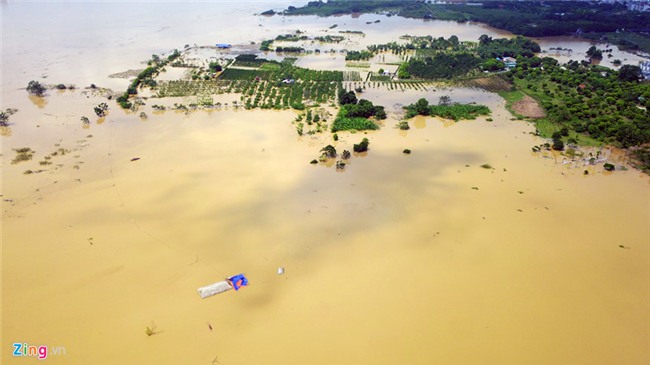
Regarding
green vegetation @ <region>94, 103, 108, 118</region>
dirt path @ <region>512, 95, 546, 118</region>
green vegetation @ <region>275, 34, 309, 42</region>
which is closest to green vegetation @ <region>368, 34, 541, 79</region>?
dirt path @ <region>512, 95, 546, 118</region>

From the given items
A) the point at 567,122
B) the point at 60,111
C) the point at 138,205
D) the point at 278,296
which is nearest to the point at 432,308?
the point at 278,296

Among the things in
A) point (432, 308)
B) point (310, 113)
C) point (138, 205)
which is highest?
point (310, 113)

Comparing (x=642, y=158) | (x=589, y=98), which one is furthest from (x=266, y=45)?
(x=642, y=158)

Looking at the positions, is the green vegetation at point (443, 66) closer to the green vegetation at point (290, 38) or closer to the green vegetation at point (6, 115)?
the green vegetation at point (290, 38)

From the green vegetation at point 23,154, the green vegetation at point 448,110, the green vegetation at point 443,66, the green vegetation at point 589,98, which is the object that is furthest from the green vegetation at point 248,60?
the green vegetation at point 589,98

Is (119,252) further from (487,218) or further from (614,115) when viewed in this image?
(614,115)
